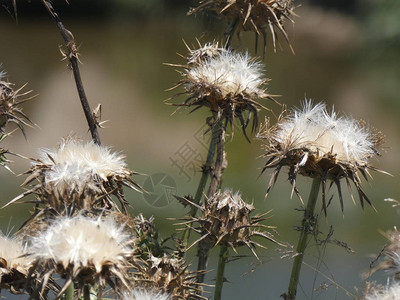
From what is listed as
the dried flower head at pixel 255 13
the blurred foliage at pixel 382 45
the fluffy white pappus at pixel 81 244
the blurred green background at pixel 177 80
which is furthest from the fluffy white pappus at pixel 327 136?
the blurred foliage at pixel 382 45

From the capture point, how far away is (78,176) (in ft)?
2.17

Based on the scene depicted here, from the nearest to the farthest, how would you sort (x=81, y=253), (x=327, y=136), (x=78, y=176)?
1. (x=81, y=253)
2. (x=78, y=176)
3. (x=327, y=136)

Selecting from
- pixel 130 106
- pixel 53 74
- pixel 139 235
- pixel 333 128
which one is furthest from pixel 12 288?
pixel 53 74

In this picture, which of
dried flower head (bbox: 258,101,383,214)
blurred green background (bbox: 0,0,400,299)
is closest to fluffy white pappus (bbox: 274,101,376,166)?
dried flower head (bbox: 258,101,383,214)

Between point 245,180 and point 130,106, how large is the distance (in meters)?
1.71

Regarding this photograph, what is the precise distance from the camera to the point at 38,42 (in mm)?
5992

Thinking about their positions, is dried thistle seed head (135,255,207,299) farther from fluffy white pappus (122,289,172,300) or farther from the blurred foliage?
the blurred foliage

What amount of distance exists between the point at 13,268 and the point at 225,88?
0.33 meters

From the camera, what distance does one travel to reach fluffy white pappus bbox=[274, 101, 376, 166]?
76 centimetres

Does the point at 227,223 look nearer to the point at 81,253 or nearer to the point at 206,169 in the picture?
the point at 206,169

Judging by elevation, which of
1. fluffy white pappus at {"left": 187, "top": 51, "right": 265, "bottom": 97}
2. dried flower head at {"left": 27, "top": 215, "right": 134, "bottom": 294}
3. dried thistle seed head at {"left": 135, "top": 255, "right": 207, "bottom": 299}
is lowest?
dried flower head at {"left": 27, "top": 215, "right": 134, "bottom": 294}

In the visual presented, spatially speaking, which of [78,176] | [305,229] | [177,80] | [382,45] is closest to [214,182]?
[305,229]

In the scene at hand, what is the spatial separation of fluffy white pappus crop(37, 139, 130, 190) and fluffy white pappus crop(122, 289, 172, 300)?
0.11 metres

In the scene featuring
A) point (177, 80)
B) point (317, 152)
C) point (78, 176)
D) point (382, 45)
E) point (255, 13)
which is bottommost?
point (78, 176)
